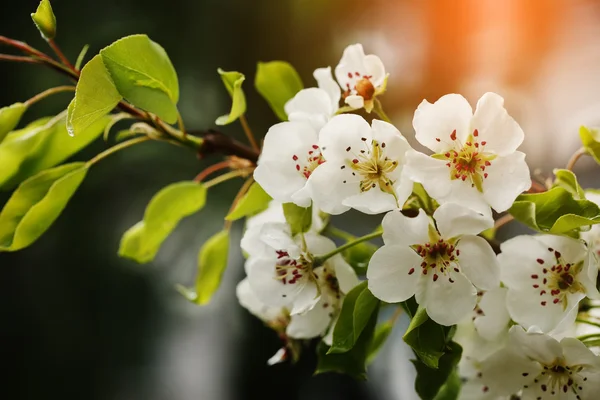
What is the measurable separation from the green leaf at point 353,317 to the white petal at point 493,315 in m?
0.11

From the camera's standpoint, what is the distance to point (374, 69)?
2.07ft

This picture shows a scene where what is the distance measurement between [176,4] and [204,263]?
82cm

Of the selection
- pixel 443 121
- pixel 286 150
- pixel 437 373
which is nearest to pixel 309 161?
pixel 286 150

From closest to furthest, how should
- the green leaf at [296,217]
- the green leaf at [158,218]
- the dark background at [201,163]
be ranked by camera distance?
the green leaf at [296,217]
the green leaf at [158,218]
the dark background at [201,163]

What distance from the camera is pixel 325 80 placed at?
644 millimetres

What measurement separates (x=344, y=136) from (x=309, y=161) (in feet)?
0.18

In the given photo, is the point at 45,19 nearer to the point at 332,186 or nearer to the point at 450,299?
the point at 332,186

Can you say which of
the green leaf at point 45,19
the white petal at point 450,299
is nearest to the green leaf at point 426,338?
the white petal at point 450,299

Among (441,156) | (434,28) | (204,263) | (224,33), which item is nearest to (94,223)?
(224,33)

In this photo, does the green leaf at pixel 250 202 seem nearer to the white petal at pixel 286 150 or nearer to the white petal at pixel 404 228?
the white petal at pixel 286 150

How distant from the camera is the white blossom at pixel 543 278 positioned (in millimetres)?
564

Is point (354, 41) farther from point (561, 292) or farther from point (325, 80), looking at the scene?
point (561, 292)

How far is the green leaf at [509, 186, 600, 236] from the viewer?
21.2 inches

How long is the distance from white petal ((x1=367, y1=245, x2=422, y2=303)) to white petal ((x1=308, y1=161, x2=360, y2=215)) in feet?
0.18
